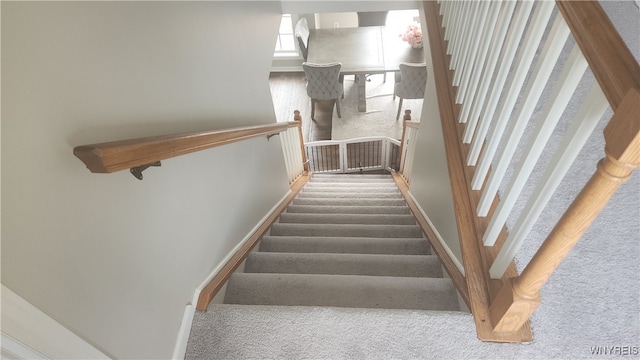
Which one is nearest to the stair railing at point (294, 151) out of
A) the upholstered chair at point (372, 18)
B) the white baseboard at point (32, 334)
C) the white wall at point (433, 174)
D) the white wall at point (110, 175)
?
the white wall at point (433, 174)

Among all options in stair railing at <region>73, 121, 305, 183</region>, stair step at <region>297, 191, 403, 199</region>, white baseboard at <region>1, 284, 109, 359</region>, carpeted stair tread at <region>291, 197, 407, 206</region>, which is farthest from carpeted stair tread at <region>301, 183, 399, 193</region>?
white baseboard at <region>1, 284, 109, 359</region>

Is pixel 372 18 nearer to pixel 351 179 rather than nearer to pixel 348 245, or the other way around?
pixel 351 179

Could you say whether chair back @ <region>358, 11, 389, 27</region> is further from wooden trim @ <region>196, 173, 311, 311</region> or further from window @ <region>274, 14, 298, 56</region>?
wooden trim @ <region>196, 173, 311, 311</region>

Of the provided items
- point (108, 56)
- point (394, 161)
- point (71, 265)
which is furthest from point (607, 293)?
point (394, 161)

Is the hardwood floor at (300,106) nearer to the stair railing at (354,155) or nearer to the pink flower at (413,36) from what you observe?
the stair railing at (354,155)

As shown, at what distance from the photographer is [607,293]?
1015 mm

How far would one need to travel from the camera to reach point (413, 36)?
14.4 ft

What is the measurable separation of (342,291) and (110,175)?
39.7 inches

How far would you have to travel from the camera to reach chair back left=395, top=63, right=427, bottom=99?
4.09 m

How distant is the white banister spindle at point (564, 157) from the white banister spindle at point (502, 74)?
40 centimetres

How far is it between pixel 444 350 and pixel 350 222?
5.23 feet

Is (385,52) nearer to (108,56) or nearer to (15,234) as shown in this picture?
(108,56)

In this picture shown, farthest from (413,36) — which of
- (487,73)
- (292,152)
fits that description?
(487,73)

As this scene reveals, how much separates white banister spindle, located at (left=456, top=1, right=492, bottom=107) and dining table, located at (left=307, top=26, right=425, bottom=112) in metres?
2.96
